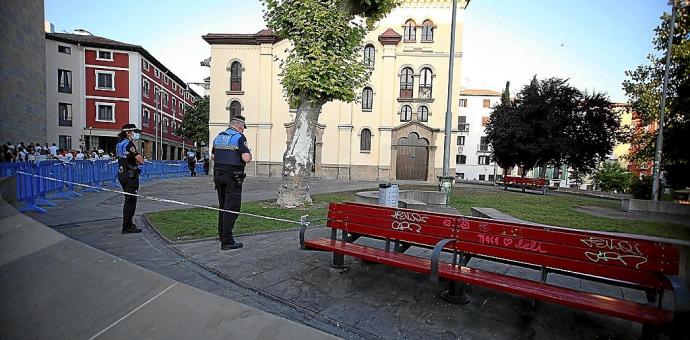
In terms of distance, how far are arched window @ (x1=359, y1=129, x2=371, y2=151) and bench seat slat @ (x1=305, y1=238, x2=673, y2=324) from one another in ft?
25.0

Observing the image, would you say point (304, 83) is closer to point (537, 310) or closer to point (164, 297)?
point (164, 297)

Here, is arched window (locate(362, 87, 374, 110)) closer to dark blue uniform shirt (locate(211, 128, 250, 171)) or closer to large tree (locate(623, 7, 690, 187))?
dark blue uniform shirt (locate(211, 128, 250, 171))

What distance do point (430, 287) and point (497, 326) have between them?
2.04ft

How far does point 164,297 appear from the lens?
2.00 meters

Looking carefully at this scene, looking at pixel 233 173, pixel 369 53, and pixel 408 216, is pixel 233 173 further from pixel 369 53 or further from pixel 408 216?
pixel 369 53

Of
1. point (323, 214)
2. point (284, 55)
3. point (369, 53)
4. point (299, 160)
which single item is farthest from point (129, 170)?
point (369, 53)

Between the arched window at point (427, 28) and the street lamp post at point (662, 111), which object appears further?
the arched window at point (427, 28)

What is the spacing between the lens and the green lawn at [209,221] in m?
3.92

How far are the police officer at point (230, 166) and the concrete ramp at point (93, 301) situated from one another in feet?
4.41

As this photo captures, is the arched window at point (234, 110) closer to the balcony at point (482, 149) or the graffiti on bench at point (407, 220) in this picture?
the graffiti on bench at point (407, 220)

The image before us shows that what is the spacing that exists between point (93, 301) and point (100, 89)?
1205 millimetres

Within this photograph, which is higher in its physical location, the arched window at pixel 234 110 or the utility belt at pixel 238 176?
the arched window at pixel 234 110

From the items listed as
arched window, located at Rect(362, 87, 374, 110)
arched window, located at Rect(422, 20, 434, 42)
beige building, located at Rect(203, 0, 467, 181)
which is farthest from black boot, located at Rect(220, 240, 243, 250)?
arched window, located at Rect(362, 87, 374, 110)

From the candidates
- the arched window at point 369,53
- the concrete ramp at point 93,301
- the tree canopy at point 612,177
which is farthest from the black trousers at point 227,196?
the arched window at point 369,53
